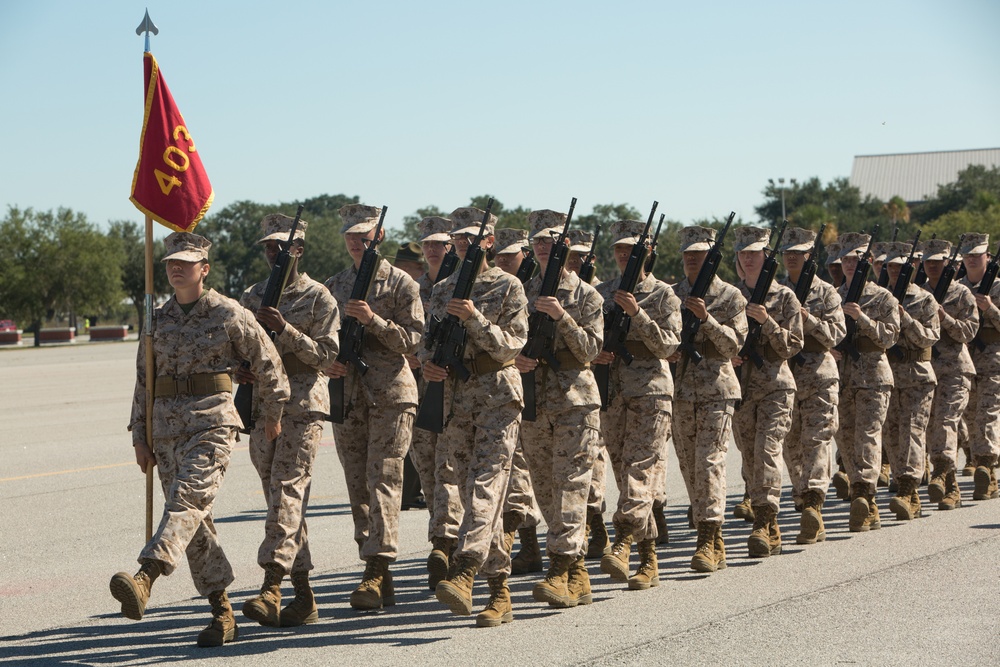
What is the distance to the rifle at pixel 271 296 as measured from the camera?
7.70 metres

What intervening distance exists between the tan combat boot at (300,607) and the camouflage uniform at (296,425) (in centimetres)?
7

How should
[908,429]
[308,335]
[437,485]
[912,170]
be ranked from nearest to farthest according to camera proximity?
[308,335]
[437,485]
[908,429]
[912,170]

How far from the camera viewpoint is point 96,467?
15.0 m

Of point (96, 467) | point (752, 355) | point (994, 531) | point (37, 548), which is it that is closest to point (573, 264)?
point (752, 355)

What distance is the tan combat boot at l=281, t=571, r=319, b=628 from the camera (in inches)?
295

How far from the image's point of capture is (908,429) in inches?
448

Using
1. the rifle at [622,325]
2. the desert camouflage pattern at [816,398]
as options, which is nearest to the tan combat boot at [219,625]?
the rifle at [622,325]

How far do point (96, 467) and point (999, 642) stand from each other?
10953 millimetres

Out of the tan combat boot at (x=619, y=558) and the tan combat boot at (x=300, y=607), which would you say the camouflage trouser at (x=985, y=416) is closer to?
the tan combat boot at (x=619, y=558)

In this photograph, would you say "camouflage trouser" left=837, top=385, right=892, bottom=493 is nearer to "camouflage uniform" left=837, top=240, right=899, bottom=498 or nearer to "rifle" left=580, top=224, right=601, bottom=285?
"camouflage uniform" left=837, top=240, right=899, bottom=498

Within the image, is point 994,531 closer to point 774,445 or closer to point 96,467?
point 774,445

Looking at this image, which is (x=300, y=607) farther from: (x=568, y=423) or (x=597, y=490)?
(x=597, y=490)

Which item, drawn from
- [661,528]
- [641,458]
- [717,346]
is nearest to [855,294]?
[717,346]

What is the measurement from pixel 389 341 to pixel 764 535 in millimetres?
3079
